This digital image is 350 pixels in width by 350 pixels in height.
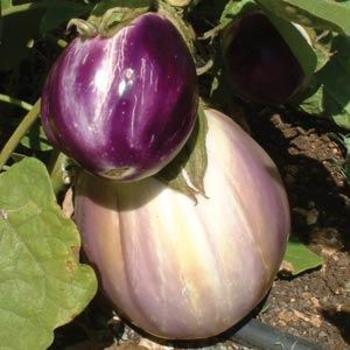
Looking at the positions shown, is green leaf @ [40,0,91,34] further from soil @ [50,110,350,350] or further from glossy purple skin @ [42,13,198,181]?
soil @ [50,110,350,350]

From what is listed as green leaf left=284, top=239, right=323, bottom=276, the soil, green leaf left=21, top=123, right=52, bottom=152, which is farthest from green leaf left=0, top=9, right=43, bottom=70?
green leaf left=284, top=239, right=323, bottom=276

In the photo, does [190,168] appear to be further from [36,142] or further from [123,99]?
[36,142]

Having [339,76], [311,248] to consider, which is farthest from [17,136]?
[311,248]

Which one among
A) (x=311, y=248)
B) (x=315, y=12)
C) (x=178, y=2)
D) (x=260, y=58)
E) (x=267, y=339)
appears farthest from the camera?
(x=311, y=248)

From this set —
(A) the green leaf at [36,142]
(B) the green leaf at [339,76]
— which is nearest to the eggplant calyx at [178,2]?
(B) the green leaf at [339,76]

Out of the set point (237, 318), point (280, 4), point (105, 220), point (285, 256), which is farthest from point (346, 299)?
point (280, 4)

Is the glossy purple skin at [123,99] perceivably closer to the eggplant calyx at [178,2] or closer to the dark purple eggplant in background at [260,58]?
the eggplant calyx at [178,2]

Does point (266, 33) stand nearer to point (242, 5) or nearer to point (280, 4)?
point (242, 5)
